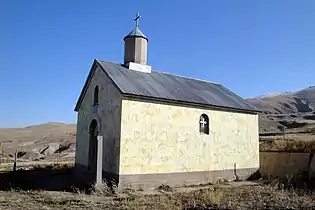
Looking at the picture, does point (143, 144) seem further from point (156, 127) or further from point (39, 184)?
point (39, 184)

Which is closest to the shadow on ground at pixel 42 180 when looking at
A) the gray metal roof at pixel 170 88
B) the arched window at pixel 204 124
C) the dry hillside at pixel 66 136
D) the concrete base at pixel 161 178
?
the concrete base at pixel 161 178

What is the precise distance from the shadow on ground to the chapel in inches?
37.5

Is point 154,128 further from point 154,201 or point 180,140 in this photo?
point 154,201

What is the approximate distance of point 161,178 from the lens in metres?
15.1

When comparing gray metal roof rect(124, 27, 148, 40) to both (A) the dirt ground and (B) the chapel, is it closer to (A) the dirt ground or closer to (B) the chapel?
(B) the chapel

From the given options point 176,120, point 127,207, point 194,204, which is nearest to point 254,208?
point 194,204

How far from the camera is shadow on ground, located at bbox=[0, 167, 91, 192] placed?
593 inches

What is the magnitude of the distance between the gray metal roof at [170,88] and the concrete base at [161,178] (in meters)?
3.93

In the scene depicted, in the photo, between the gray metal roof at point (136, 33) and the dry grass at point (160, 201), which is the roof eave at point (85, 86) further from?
the dry grass at point (160, 201)

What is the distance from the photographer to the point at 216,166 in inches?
690

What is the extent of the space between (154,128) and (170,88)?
10.8 feet

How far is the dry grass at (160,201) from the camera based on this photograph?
10117mm

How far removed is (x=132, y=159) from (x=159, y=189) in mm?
2095

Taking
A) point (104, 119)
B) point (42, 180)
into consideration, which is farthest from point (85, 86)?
point (42, 180)
